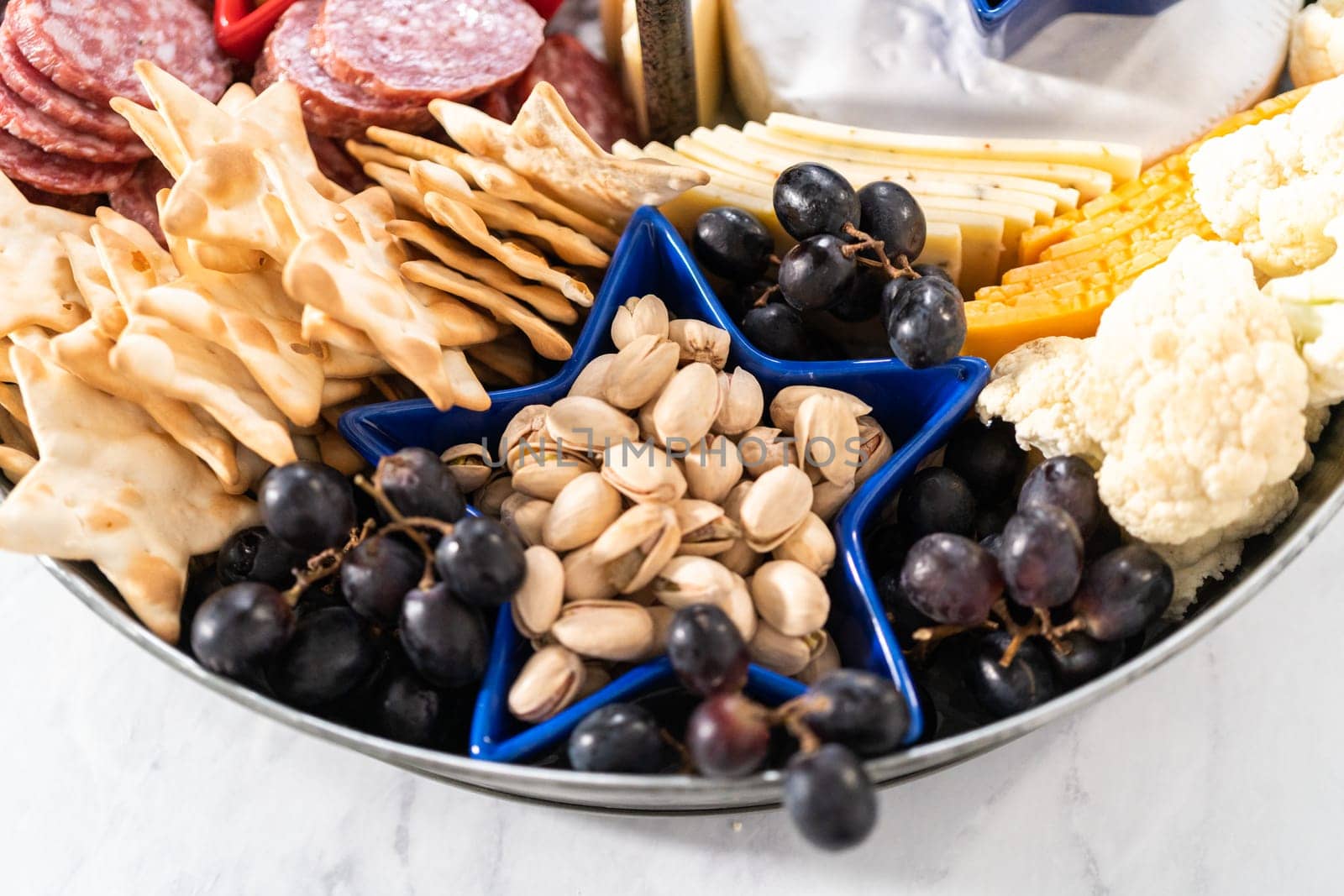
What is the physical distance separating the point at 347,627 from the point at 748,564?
0.28 m

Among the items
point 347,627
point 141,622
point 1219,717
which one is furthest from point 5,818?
point 1219,717

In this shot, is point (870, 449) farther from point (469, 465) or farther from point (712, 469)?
point (469, 465)

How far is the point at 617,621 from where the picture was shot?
688 millimetres

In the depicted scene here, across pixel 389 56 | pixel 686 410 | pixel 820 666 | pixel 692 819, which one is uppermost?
pixel 389 56

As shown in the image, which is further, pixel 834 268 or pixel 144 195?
pixel 144 195

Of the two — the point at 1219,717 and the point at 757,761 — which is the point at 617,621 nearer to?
the point at 757,761

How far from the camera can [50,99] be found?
2.88 feet

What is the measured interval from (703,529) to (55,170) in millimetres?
657

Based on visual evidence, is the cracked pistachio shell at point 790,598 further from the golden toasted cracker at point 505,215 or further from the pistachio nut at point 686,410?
the golden toasted cracker at point 505,215

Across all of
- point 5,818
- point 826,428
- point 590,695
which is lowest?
point 5,818

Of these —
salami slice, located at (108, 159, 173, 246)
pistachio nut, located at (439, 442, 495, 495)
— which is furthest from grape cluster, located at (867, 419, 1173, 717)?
salami slice, located at (108, 159, 173, 246)

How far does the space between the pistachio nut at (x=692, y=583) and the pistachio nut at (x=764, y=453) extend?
10 centimetres

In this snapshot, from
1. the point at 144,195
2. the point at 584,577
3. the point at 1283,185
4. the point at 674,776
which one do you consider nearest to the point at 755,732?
the point at 674,776

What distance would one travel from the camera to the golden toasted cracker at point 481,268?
2.68 feet
